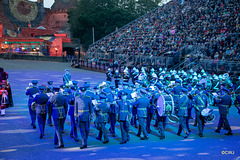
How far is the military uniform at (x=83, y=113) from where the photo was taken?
27.3ft

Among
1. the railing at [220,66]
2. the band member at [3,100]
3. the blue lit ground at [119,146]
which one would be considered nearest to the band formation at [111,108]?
the blue lit ground at [119,146]

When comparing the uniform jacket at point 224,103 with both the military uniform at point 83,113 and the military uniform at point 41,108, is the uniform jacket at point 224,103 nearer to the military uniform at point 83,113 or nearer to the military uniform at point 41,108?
the military uniform at point 83,113

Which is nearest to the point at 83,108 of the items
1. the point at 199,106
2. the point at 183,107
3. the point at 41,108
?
the point at 41,108

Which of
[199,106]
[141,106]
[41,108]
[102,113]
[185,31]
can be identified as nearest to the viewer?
[102,113]

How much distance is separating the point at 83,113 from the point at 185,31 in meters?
26.2

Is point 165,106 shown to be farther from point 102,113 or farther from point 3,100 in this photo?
point 3,100

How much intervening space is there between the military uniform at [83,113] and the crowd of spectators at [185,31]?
17.5 meters

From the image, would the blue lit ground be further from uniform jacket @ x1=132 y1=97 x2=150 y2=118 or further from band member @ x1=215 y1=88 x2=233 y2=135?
uniform jacket @ x1=132 y1=97 x2=150 y2=118

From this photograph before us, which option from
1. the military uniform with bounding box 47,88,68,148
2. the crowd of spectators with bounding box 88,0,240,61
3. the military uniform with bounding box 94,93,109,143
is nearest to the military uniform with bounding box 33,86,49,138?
the military uniform with bounding box 47,88,68,148

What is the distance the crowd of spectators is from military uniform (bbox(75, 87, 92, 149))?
1749 centimetres

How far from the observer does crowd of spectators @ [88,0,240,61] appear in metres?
25.8

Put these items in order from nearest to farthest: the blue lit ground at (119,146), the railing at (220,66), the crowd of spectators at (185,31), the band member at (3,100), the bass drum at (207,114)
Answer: the blue lit ground at (119,146), the bass drum at (207,114), the band member at (3,100), the railing at (220,66), the crowd of spectators at (185,31)

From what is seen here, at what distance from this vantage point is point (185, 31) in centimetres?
3200

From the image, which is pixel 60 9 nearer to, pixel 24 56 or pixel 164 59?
pixel 24 56
